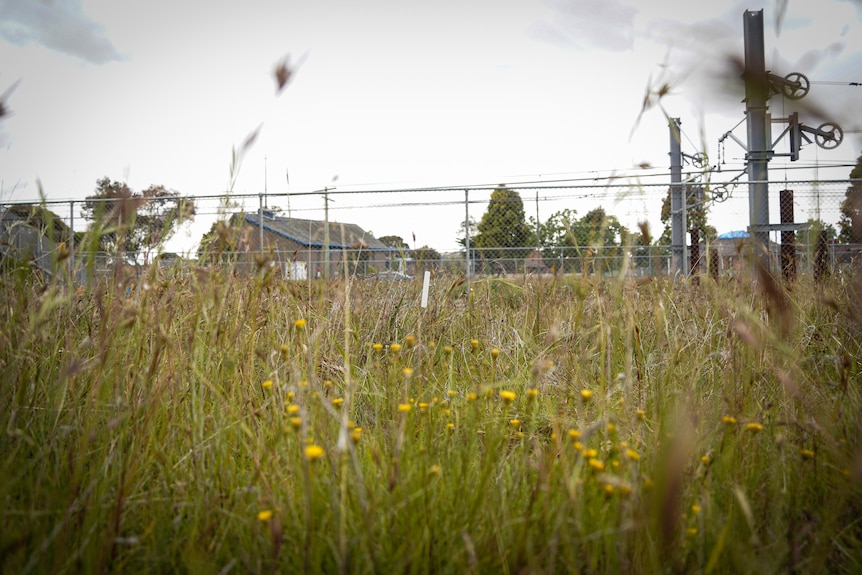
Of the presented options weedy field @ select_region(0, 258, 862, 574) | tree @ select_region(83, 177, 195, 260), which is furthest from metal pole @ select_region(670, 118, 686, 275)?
tree @ select_region(83, 177, 195, 260)

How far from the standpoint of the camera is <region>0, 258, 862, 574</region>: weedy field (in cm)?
100

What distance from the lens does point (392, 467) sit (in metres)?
1.21

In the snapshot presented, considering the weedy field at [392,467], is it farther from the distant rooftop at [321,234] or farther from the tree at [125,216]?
the distant rooftop at [321,234]

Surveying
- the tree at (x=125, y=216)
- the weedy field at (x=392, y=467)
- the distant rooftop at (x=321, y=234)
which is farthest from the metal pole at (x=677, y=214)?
the tree at (x=125, y=216)

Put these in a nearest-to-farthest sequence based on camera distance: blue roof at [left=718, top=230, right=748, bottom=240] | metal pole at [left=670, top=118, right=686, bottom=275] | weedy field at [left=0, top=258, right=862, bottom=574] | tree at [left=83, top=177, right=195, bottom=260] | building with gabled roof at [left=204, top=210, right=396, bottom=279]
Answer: weedy field at [left=0, top=258, right=862, bottom=574], tree at [left=83, top=177, right=195, bottom=260], building with gabled roof at [left=204, top=210, right=396, bottom=279], blue roof at [left=718, top=230, right=748, bottom=240], metal pole at [left=670, top=118, right=686, bottom=275]

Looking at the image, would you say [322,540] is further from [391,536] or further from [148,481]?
[148,481]

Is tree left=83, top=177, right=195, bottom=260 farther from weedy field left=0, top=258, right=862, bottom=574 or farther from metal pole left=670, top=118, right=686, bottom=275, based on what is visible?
metal pole left=670, top=118, right=686, bottom=275

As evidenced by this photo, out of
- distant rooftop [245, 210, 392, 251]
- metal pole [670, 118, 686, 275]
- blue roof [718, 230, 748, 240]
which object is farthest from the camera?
metal pole [670, 118, 686, 275]

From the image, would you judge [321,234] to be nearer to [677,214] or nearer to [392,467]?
[392,467]

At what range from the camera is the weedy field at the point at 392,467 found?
1001 mm

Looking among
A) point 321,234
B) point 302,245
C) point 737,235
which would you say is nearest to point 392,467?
point 321,234

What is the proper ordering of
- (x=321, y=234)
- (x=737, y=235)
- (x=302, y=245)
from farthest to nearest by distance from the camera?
1. (x=737, y=235)
2. (x=302, y=245)
3. (x=321, y=234)

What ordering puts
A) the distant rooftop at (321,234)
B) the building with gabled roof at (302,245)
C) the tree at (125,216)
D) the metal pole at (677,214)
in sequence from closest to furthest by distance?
the tree at (125,216), the building with gabled roof at (302,245), the distant rooftop at (321,234), the metal pole at (677,214)

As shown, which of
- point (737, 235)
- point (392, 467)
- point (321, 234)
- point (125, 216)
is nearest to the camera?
point (392, 467)
